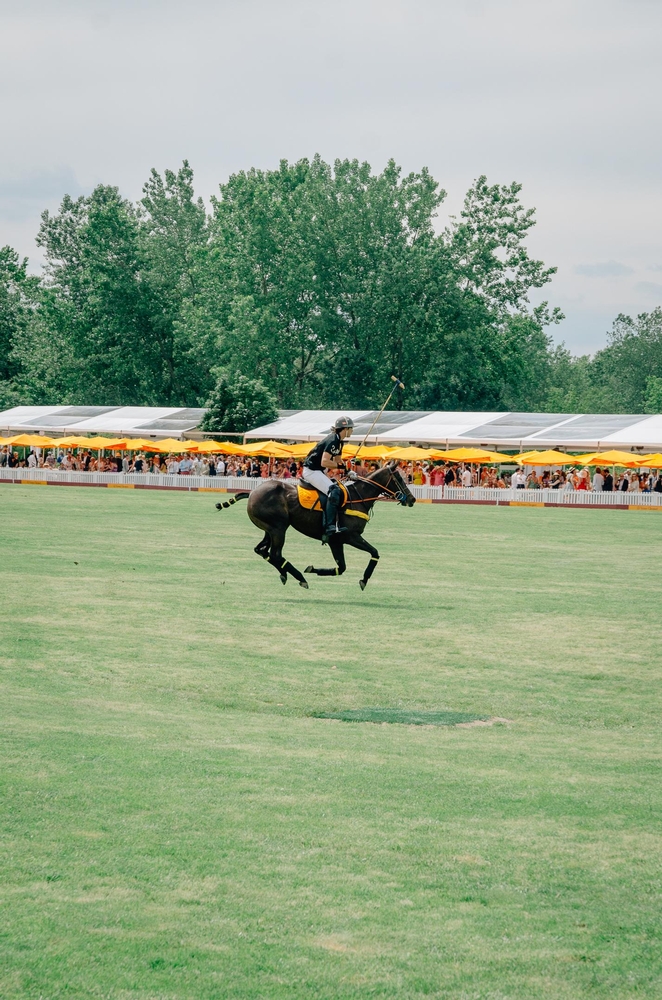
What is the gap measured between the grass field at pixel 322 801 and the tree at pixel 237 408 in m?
51.1

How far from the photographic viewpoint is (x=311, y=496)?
18344 millimetres

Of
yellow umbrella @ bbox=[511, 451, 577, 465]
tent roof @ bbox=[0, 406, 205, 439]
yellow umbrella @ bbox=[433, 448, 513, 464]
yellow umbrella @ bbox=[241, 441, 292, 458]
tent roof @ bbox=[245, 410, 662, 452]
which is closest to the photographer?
yellow umbrella @ bbox=[511, 451, 577, 465]

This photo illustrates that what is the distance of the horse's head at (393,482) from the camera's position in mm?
18797

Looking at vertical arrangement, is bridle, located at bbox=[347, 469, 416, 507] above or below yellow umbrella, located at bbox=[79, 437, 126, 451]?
below

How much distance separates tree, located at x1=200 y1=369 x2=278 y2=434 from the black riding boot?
49.3 meters

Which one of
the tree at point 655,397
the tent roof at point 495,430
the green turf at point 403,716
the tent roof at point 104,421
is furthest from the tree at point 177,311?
the green turf at point 403,716

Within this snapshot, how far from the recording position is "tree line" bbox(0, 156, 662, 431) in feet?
264

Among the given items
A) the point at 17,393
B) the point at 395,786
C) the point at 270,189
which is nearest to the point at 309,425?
the point at 270,189

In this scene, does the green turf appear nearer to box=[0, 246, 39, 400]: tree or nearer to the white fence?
the white fence

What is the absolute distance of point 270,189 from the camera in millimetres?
84688

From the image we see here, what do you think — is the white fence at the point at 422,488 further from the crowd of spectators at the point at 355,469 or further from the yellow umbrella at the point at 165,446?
the yellow umbrella at the point at 165,446

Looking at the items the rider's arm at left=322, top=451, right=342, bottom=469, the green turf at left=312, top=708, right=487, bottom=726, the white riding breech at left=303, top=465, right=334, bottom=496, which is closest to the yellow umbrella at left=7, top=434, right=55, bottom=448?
the white riding breech at left=303, top=465, right=334, bottom=496

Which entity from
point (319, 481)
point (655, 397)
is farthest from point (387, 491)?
point (655, 397)

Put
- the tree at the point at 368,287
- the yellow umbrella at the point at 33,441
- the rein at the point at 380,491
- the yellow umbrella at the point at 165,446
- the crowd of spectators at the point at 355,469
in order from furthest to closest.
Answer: the tree at the point at 368,287 < the yellow umbrella at the point at 33,441 < the yellow umbrella at the point at 165,446 < the crowd of spectators at the point at 355,469 < the rein at the point at 380,491
